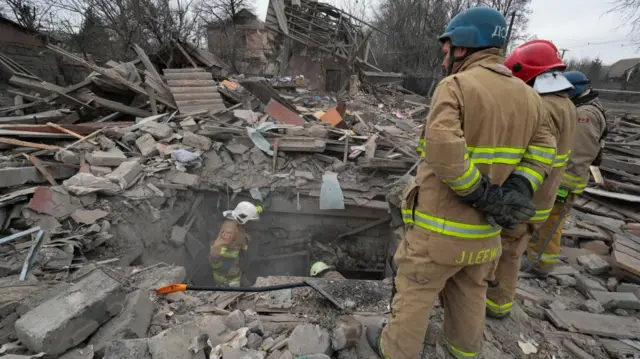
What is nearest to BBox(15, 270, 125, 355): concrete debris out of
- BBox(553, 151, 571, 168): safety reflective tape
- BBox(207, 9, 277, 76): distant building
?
BBox(553, 151, 571, 168): safety reflective tape

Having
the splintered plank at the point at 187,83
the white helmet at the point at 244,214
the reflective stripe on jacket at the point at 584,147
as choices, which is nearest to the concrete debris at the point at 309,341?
the white helmet at the point at 244,214

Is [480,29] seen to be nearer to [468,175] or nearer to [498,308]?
[468,175]

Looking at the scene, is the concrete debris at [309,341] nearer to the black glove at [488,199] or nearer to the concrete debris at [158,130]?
the black glove at [488,199]

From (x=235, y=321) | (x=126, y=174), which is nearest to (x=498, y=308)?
(x=235, y=321)


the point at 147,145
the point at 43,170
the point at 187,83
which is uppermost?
the point at 187,83

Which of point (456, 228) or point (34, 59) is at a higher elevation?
point (34, 59)

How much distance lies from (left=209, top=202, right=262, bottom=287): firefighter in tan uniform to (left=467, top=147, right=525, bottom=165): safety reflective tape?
339 cm

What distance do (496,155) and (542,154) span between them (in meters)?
0.33

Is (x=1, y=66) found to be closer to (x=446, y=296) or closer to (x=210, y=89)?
(x=210, y=89)

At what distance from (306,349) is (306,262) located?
3.66 m

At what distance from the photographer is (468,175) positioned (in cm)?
150

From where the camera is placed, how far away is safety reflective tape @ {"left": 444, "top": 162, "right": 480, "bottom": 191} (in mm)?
1498

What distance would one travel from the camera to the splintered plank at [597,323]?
2.65 m

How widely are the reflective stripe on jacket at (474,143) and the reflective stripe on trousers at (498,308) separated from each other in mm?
1079
